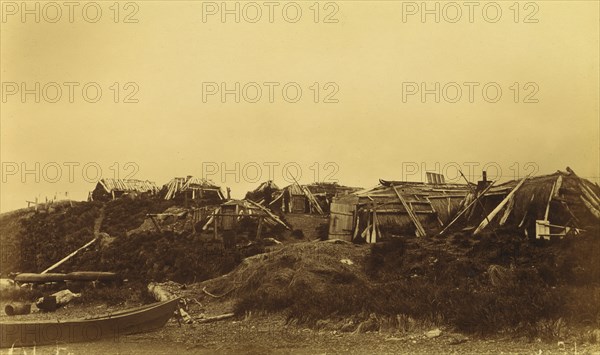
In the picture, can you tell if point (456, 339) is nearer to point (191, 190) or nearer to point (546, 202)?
point (546, 202)

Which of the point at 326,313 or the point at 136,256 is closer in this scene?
the point at 326,313

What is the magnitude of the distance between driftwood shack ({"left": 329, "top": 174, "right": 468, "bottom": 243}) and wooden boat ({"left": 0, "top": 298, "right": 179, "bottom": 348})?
8712 mm

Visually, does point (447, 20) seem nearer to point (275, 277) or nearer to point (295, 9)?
point (295, 9)

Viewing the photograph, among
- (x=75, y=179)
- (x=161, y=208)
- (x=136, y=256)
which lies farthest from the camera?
(x=161, y=208)

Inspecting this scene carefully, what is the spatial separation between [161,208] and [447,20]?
16.9m

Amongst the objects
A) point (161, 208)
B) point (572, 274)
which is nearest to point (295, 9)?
point (572, 274)

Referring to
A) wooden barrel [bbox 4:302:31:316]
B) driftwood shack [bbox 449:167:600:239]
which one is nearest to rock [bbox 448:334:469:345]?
driftwood shack [bbox 449:167:600:239]

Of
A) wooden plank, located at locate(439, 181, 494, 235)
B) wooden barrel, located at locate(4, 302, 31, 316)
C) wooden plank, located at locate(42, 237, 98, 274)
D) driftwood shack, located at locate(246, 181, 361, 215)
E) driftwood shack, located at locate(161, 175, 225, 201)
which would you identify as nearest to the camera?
wooden barrel, located at locate(4, 302, 31, 316)

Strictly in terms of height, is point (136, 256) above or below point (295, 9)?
below

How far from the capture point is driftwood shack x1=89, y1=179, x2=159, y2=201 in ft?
92.4

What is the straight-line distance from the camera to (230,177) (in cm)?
1808

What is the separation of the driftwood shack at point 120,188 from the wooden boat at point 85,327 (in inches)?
650

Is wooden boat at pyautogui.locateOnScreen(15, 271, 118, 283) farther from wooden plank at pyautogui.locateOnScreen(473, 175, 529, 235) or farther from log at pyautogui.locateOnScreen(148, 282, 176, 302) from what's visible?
wooden plank at pyautogui.locateOnScreen(473, 175, 529, 235)

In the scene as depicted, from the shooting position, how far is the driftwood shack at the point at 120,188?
2816 centimetres
